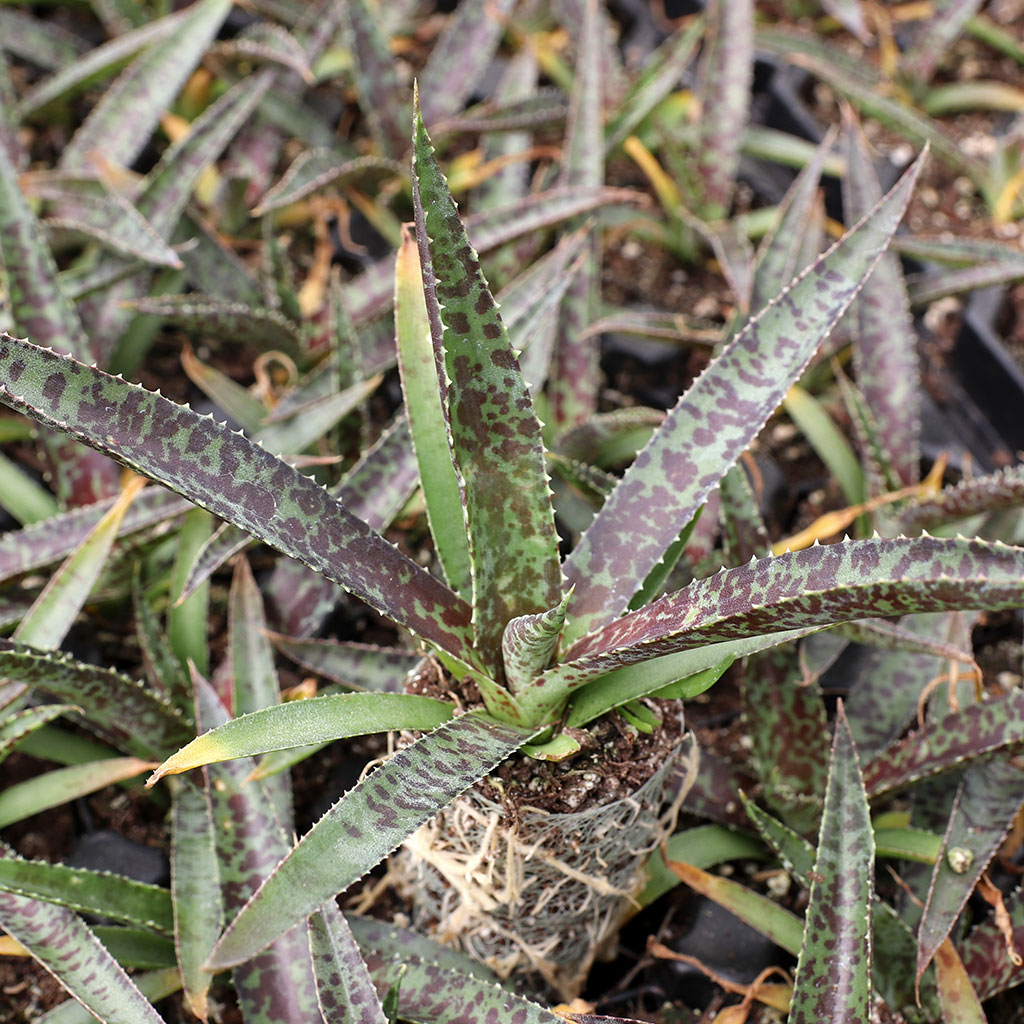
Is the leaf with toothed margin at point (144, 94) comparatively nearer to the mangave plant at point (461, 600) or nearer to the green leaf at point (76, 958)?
the mangave plant at point (461, 600)

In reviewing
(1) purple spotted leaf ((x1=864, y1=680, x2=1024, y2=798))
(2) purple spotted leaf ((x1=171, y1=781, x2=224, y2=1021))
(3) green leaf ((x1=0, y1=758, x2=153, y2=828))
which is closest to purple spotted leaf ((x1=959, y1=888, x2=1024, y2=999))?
(1) purple spotted leaf ((x1=864, y1=680, x2=1024, y2=798))

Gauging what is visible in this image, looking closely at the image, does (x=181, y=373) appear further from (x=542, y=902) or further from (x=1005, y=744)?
(x=1005, y=744)

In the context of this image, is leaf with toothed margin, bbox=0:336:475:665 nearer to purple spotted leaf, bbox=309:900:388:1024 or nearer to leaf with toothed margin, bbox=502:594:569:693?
leaf with toothed margin, bbox=502:594:569:693

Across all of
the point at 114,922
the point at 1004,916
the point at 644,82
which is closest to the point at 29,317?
the point at 114,922

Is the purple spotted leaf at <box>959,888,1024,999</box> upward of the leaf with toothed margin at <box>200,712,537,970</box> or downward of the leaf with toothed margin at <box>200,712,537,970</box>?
downward

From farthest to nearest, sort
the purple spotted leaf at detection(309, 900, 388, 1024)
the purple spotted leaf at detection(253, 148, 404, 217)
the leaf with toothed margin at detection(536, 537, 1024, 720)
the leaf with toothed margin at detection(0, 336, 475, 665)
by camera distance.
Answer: the purple spotted leaf at detection(253, 148, 404, 217) < the purple spotted leaf at detection(309, 900, 388, 1024) < the leaf with toothed margin at detection(0, 336, 475, 665) < the leaf with toothed margin at detection(536, 537, 1024, 720)

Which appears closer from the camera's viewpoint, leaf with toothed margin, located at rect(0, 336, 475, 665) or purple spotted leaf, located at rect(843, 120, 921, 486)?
leaf with toothed margin, located at rect(0, 336, 475, 665)
